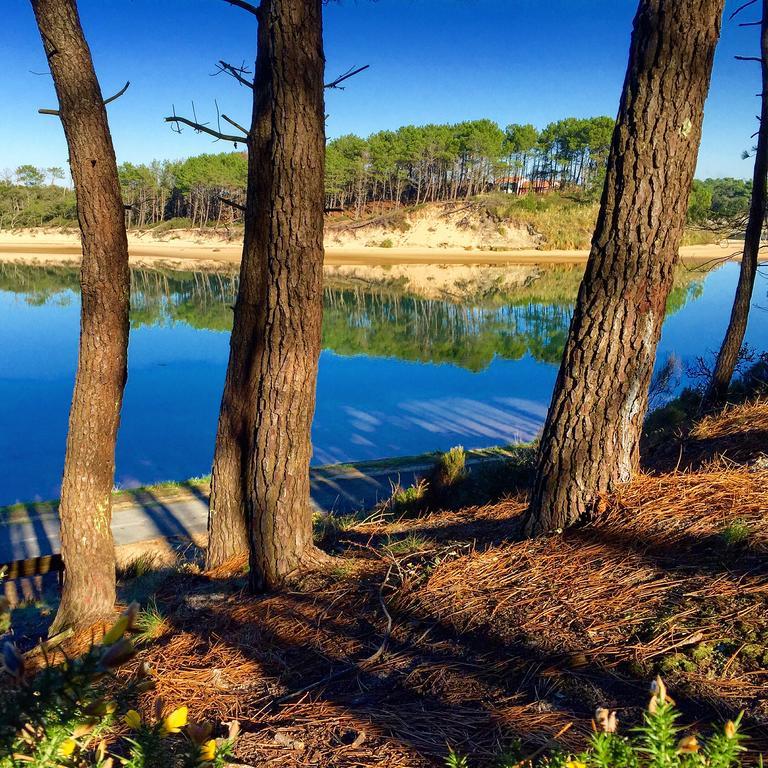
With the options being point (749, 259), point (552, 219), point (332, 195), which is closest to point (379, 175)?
point (332, 195)

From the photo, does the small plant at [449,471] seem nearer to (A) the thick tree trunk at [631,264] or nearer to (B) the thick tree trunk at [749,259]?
(A) the thick tree trunk at [631,264]

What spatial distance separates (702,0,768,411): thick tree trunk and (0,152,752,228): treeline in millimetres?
56344

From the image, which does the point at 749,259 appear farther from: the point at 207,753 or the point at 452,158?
the point at 452,158

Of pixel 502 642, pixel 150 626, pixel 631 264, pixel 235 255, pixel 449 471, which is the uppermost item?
pixel 235 255

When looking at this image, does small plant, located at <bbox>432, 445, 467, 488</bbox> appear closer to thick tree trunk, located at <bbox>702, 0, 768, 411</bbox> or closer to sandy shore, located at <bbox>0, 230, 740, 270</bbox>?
thick tree trunk, located at <bbox>702, 0, 768, 411</bbox>

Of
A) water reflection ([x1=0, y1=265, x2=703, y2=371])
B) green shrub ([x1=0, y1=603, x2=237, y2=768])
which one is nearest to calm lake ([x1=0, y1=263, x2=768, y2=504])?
water reflection ([x1=0, y1=265, x2=703, y2=371])

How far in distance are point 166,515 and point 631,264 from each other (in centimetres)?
800

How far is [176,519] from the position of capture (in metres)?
9.62

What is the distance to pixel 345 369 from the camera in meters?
22.4

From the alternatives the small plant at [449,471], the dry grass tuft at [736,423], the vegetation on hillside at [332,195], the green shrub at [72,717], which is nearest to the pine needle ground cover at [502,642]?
the green shrub at [72,717]

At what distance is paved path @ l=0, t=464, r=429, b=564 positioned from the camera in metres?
8.78

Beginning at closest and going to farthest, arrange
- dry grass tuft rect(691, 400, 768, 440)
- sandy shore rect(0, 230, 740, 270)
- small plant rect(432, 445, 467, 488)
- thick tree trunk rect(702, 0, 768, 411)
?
dry grass tuft rect(691, 400, 768, 440)
small plant rect(432, 445, 467, 488)
thick tree trunk rect(702, 0, 768, 411)
sandy shore rect(0, 230, 740, 270)

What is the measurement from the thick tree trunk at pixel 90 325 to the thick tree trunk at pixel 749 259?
8.53 metres

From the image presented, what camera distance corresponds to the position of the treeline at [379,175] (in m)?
70.2
